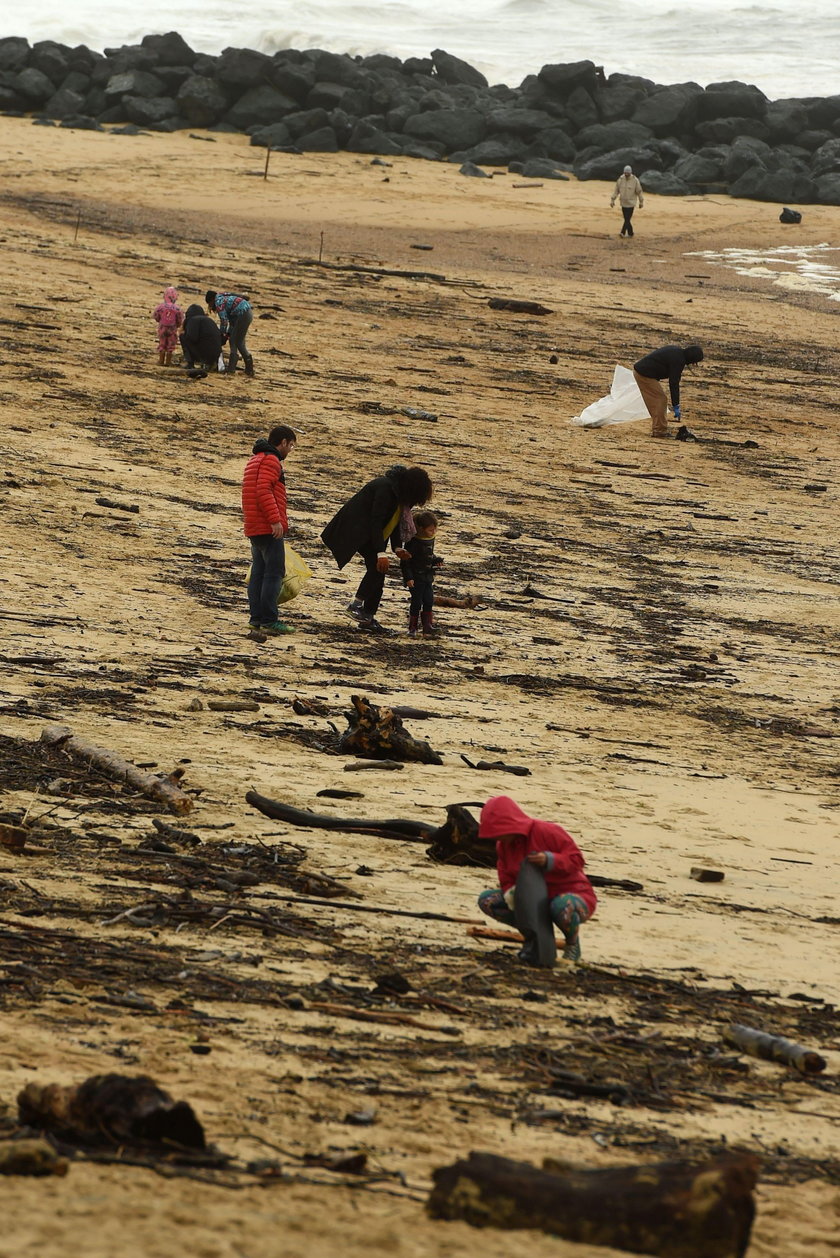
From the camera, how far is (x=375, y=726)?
7.78m

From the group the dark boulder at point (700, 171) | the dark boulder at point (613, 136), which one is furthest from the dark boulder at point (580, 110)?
the dark boulder at point (700, 171)

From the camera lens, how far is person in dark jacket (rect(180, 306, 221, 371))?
19234 mm

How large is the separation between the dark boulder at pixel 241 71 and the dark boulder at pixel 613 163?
10434mm

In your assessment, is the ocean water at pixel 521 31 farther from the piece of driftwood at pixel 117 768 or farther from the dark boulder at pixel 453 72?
the piece of driftwood at pixel 117 768

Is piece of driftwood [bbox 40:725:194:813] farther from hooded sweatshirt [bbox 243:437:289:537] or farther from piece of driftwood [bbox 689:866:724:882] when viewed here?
hooded sweatshirt [bbox 243:437:289:537]

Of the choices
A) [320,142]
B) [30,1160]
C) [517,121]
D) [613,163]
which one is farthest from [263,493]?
[517,121]

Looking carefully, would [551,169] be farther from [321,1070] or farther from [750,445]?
[321,1070]

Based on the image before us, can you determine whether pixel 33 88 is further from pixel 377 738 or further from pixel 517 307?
pixel 377 738

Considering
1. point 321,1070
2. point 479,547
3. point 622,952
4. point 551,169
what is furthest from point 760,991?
point 551,169

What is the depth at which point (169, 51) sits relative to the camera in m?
49.8

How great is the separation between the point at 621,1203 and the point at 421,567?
757cm

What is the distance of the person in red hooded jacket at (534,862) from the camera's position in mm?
5367

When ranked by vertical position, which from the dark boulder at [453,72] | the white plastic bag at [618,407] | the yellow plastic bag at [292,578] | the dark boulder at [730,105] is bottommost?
the yellow plastic bag at [292,578]

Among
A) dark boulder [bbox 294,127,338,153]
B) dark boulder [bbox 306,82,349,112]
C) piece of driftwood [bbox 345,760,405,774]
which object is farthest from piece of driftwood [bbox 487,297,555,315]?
dark boulder [bbox 306,82,349,112]
